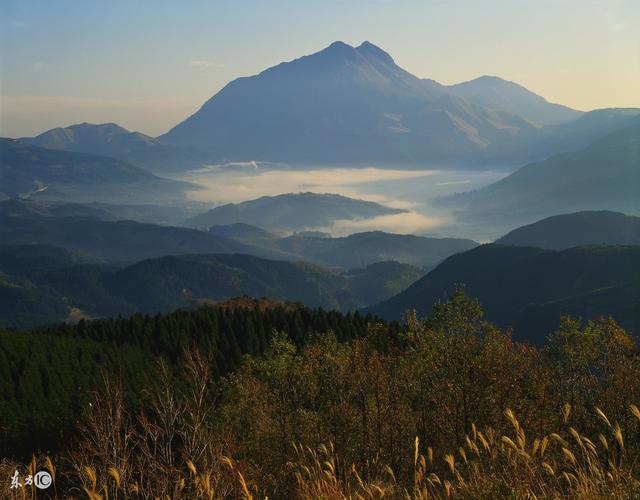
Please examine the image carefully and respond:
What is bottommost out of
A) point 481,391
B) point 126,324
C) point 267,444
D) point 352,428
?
point 126,324

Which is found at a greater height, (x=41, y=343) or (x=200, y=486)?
(x=200, y=486)

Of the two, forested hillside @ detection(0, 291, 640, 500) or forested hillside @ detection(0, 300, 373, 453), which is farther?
forested hillside @ detection(0, 300, 373, 453)

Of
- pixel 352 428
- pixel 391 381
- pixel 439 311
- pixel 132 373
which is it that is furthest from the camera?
pixel 132 373

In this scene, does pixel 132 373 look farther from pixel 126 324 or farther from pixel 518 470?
pixel 518 470

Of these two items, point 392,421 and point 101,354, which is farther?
point 101,354

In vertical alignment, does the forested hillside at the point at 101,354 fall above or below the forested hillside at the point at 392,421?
below

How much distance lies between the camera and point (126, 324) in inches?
6496

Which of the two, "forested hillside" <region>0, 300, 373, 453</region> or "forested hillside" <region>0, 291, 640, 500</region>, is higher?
"forested hillside" <region>0, 291, 640, 500</region>

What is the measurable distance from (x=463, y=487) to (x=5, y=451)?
7257 centimetres

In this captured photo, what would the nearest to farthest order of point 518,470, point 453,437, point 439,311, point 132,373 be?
point 518,470 < point 453,437 < point 439,311 < point 132,373

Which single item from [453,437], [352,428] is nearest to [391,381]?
→ [352,428]

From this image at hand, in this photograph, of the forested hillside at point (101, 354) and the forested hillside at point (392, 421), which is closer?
the forested hillside at point (392, 421)

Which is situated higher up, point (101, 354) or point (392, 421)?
point (392, 421)

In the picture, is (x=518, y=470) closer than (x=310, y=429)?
Yes
